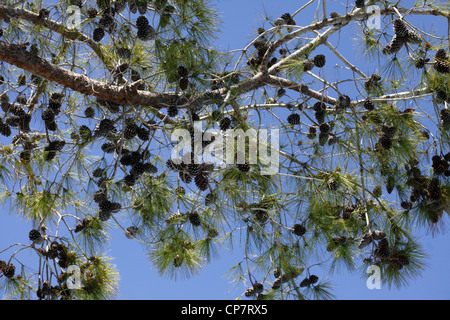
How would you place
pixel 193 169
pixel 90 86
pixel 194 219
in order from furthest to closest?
pixel 194 219 < pixel 90 86 < pixel 193 169

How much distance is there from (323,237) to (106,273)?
1149 mm

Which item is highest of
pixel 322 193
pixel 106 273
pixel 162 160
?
pixel 162 160

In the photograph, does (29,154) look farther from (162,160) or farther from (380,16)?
(380,16)

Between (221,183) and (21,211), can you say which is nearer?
(221,183)

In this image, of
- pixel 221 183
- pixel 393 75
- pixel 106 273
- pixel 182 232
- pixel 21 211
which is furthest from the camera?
pixel 21 211

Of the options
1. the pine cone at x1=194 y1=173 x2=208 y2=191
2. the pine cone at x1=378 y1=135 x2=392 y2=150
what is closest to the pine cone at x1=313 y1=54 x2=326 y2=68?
the pine cone at x1=378 y1=135 x2=392 y2=150

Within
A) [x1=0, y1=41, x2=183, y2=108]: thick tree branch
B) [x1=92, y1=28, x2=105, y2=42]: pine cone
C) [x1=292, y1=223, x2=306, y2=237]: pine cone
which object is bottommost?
[x1=292, y1=223, x2=306, y2=237]: pine cone

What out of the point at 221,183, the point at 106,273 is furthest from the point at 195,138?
the point at 106,273

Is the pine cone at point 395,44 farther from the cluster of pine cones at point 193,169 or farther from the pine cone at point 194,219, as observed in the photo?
the pine cone at point 194,219

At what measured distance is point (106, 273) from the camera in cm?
287

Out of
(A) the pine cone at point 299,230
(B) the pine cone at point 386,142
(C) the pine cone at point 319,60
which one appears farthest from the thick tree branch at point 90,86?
(B) the pine cone at point 386,142

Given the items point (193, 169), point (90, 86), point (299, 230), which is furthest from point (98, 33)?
point (299, 230)

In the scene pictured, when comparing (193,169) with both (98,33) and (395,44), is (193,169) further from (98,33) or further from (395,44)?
(395,44)

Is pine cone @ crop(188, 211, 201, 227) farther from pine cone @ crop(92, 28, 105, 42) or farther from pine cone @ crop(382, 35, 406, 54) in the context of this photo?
pine cone @ crop(382, 35, 406, 54)
